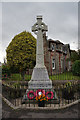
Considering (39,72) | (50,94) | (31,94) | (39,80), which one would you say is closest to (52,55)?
(39,72)

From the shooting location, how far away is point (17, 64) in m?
11.1

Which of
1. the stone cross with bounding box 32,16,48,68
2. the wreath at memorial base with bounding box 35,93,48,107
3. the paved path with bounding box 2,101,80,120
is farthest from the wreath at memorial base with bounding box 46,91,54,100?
the stone cross with bounding box 32,16,48,68

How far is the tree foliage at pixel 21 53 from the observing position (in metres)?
11.1

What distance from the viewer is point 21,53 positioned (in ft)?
36.3

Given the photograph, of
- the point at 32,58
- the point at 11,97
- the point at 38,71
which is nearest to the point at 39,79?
the point at 38,71

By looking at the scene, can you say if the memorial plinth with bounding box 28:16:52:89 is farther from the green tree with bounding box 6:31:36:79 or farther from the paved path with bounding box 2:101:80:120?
the green tree with bounding box 6:31:36:79

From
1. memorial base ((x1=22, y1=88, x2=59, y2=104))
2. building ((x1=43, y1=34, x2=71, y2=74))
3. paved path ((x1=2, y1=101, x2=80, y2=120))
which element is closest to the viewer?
paved path ((x1=2, y1=101, x2=80, y2=120))

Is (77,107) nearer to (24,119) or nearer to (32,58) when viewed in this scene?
(24,119)

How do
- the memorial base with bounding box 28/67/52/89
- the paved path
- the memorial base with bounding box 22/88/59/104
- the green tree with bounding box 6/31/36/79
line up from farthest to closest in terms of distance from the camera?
the green tree with bounding box 6/31/36/79, the memorial base with bounding box 28/67/52/89, the memorial base with bounding box 22/88/59/104, the paved path

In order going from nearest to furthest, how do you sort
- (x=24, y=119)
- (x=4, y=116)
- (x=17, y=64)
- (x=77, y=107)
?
(x=24, y=119) → (x=4, y=116) → (x=77, y=107) → (x=17, y=64)

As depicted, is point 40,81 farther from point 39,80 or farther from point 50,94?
point 50,94

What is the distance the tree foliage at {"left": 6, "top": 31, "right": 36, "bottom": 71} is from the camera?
11102mm

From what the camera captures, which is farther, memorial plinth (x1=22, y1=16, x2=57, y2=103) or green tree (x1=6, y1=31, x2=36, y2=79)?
green tree (x1=6, y1=31, x2=36, y2=79)

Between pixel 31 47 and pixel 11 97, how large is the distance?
678 cm
